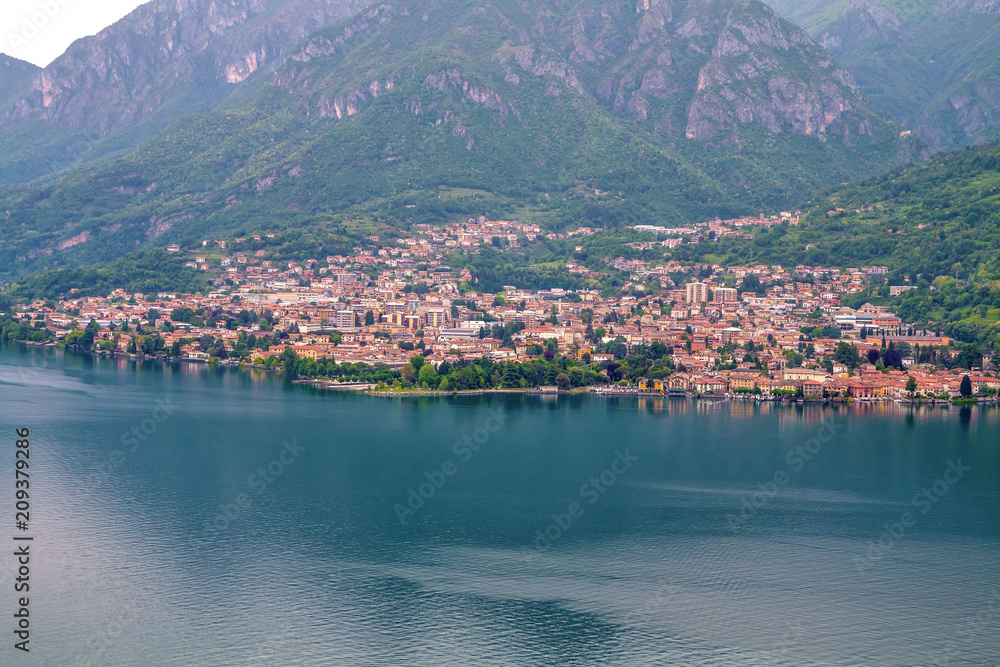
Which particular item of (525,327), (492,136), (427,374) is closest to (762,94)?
(492,136)

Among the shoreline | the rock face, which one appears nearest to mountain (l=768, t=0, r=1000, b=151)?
the rock face

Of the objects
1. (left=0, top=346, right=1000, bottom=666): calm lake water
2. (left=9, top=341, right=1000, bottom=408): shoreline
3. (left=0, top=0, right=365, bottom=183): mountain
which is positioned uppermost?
(left=0, top=0, right=365, bottom=183): mountain

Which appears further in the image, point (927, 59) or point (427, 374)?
point (927, 59)

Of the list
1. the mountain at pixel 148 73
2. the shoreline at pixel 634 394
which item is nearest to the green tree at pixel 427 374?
the shoreline at pixel 634 394

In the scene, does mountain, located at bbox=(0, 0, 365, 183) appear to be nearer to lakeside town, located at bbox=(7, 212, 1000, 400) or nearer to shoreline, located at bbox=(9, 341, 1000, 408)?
lakeside town, located at bbox=(7, 212, 1000, 400)

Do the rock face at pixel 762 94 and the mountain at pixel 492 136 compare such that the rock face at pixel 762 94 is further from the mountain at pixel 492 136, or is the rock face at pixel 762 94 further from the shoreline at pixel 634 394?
the shoreline at pixel 634 394

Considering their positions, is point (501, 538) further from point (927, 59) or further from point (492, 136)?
point (927, 59)

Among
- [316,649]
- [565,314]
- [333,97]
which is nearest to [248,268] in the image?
[565,314]

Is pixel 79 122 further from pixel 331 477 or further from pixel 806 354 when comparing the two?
pixel 331 477
